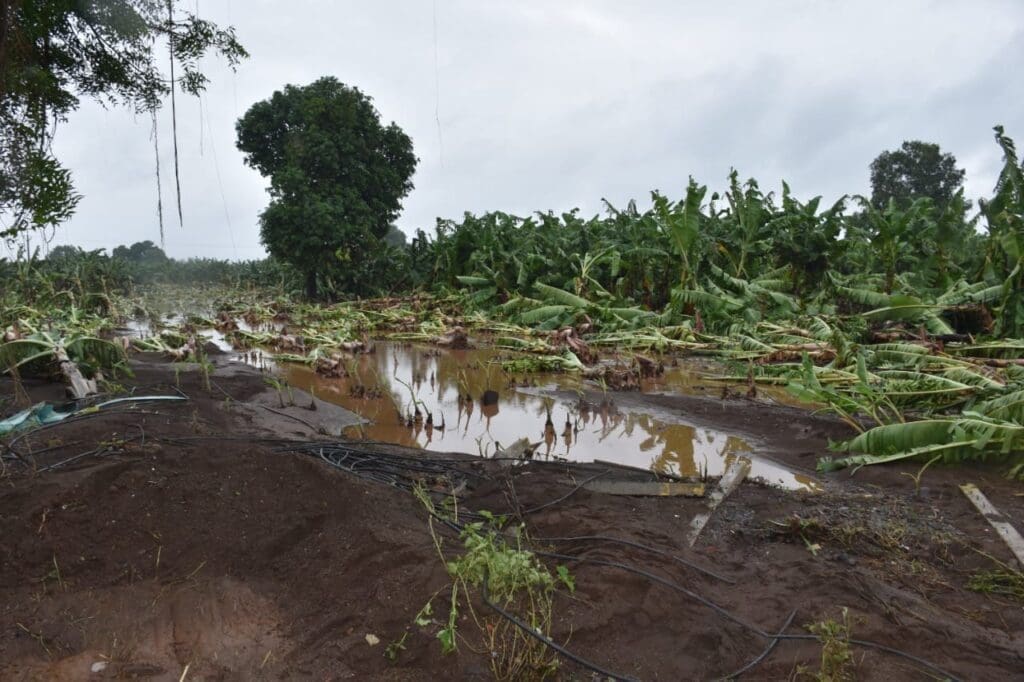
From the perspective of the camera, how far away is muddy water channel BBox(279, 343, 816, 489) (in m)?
5.65

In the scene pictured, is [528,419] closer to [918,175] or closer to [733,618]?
[733,618]

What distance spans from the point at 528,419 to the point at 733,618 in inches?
166

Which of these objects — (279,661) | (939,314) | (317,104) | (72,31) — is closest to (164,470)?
(279,661)

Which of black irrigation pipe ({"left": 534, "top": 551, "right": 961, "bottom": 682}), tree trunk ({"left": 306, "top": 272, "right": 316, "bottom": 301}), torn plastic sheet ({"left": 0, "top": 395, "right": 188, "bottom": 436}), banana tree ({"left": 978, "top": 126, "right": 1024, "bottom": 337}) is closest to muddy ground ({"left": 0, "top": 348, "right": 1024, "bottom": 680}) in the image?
black irrigation pipe ({"left": 534, "top": 551, "right": 961, "bottom": 682})

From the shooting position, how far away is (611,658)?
2.61m

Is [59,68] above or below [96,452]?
above

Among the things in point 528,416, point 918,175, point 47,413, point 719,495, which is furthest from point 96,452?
point 918,175

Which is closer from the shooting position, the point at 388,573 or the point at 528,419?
the point at 388,573

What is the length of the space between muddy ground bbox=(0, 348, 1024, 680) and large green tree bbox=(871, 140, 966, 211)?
35175 millimetres

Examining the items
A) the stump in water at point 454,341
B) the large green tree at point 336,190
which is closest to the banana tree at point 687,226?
the stump in water at point 454,341

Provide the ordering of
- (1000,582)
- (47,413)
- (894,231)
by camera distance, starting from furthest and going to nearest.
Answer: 1. (894,231)
2. (47,413)
3. (1000,582)

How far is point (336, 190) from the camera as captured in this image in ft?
70.7

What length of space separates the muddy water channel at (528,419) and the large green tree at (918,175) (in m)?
31.8

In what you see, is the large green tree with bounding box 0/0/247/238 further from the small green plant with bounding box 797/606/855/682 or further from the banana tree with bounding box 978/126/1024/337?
the banana tree with bounding box 978/126/1024/337
